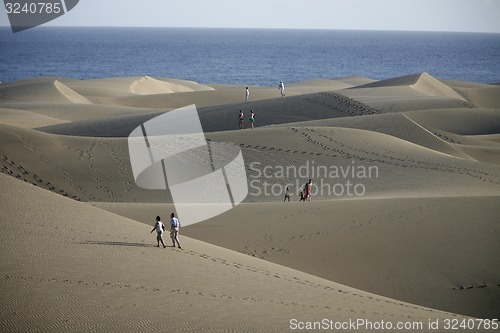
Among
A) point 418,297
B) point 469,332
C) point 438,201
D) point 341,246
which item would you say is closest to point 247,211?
point 341,246

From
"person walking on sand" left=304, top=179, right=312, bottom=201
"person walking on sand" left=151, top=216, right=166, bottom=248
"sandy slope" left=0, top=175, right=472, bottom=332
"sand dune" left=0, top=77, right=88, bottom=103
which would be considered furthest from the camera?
"sand dune" left=0, top=77, right=88, bottom=103

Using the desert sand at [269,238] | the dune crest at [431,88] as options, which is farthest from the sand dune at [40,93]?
the dune crest at [431,88]

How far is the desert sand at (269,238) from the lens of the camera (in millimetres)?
9961

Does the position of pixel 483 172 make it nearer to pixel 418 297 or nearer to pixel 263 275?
pixel 418 297

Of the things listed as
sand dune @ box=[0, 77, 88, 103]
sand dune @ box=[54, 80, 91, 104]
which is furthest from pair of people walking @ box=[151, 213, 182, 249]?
sand dune @ box=[54, 80, 91, 104]

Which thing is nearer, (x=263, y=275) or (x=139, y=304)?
(x=139, y=304)

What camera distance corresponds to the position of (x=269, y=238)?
53.2 ft

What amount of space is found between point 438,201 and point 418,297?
5.48 m

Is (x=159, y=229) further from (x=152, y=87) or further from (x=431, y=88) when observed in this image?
(x=152, y=87)

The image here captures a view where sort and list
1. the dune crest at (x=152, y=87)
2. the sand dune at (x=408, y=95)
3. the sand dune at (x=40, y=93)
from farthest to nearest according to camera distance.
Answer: the dune crest at (x=152, y=87)
the sand dune at (x=40, y=93)
the sand dune at (x=408, y=95)

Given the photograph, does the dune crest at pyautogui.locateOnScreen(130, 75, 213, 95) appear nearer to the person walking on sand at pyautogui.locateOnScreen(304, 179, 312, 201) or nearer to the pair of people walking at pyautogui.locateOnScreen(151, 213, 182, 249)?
the person walking on sand at pyautogui.locateOnScreen(304, 179, 312, 201)

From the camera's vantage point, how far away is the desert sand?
392 inches

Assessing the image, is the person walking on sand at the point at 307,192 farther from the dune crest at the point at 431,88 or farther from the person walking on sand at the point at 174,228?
the dune crest at the point at 431,88

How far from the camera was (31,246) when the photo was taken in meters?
12.3
